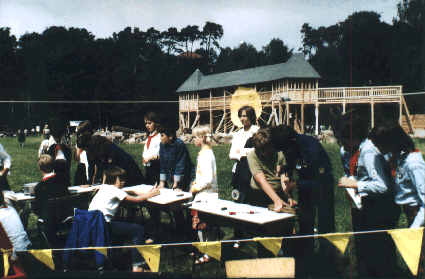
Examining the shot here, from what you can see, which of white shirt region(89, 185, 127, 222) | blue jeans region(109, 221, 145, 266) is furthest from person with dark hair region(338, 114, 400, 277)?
white shirt region(89, 185, 127, 222)

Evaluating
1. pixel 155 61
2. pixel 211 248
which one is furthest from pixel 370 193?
pixel 155 61

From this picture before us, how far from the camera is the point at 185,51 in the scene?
18.6 ft

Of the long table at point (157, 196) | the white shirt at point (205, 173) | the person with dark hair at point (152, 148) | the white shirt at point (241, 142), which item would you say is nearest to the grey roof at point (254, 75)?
the white shirt at point (241, 142)

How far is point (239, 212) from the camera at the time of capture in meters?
3.88

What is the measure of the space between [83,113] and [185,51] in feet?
6.30

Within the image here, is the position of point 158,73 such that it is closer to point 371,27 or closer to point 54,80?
point 54,80

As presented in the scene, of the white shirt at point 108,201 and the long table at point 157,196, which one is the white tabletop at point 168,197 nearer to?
the long table at point 157,196

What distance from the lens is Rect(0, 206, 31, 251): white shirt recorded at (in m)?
3.89

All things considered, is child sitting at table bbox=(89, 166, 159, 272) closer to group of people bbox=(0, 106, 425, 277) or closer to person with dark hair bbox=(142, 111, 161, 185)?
group of people bbox=(0, 106, 425, 277)

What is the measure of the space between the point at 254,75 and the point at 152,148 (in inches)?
75.1

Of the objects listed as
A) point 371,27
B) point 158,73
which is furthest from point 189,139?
point 371,27

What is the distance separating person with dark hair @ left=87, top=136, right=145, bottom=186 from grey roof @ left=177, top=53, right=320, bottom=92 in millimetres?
1591

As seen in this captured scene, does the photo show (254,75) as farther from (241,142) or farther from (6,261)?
(6,261)

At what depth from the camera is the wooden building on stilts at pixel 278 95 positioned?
16.7 feet
